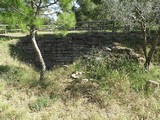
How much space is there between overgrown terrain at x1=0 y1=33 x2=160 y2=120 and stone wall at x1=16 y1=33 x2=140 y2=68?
4.09 meters

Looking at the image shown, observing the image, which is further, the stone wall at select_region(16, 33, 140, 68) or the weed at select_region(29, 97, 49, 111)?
the stone wall at select_region(16, 33, 140, 68)

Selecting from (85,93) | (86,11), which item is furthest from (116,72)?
(86,11)

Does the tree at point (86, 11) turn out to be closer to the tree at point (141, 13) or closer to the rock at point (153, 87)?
the tree at point (141, 13)

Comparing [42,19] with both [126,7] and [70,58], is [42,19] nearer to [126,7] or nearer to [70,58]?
[126,7]

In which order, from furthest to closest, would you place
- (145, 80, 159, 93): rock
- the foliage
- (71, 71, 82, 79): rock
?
(71, 71, 82, 79): rock → the foliage → (145, 80, 159, 93): rock

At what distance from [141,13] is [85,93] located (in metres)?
5.54

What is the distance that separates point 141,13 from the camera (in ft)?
47.3

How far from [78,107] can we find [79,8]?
87.0 ft

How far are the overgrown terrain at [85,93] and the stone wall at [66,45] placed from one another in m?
4.09

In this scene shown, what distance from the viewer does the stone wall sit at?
18.8 meters

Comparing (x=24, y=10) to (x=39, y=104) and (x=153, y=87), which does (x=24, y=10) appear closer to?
(x=39, y=104)

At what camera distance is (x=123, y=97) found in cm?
1118

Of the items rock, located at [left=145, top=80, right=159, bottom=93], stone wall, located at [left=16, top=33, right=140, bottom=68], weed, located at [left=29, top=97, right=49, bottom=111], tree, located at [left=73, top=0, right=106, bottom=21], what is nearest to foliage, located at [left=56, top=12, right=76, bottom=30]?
weed, located at [left=29, top=97, right=49, bottom=111]

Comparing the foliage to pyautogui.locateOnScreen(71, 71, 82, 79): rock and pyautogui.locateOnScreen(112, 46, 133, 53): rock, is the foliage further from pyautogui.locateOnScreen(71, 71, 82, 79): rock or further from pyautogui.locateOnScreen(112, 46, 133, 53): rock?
pyautogui.locateOnScreen(112, 46, 133, 53): rock
